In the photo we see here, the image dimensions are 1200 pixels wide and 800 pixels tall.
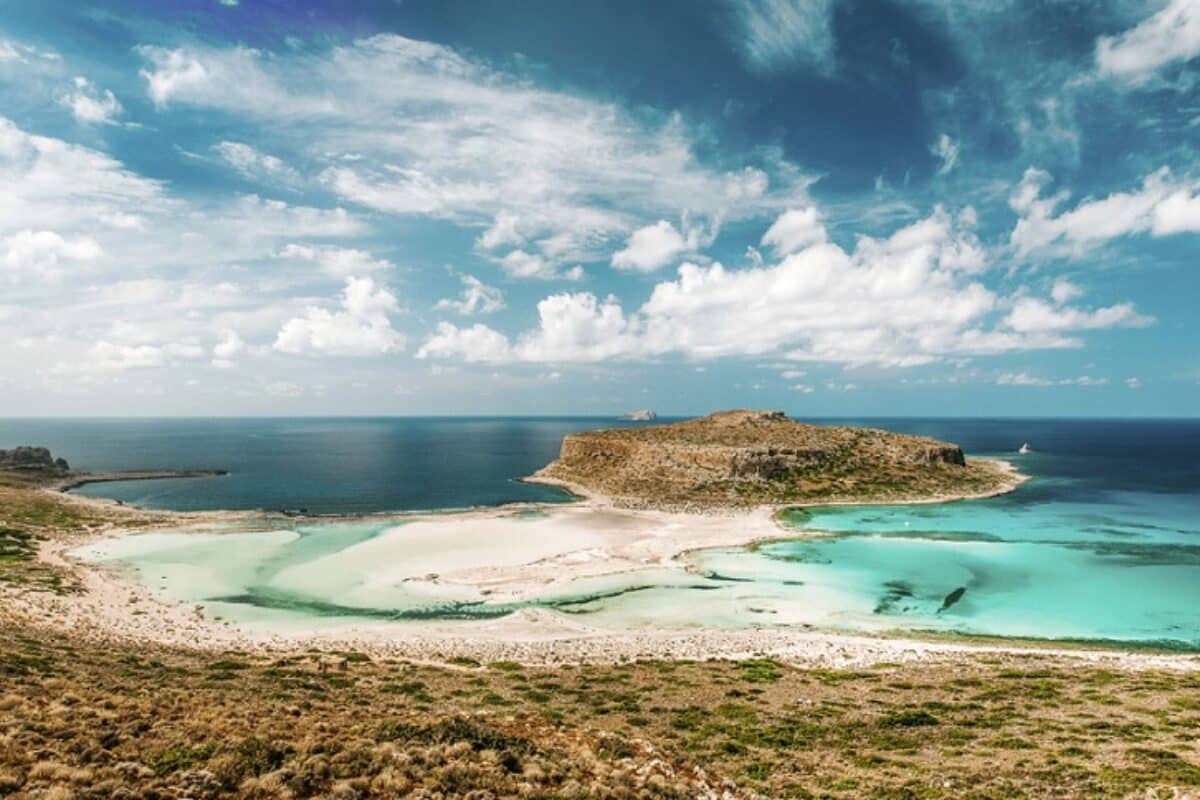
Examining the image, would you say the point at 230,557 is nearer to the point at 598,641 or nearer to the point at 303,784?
the point at 598,641

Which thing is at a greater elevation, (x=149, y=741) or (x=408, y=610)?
(x=149, y=741)

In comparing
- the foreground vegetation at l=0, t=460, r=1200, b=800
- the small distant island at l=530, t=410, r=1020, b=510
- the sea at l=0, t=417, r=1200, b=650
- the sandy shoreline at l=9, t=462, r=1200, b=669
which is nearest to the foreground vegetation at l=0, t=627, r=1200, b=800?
the foreground vegetation at l=0, t=460, r=1200, b=800

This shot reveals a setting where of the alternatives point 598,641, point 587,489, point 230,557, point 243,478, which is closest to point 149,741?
point 598,641

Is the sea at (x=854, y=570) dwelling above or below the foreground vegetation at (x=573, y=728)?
below

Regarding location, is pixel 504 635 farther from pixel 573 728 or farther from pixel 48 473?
pixel 48 473

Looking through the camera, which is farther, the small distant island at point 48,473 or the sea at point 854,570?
the small distant island at point 48,473

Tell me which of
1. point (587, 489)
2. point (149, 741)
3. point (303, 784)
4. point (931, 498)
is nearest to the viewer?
point (303, 784)

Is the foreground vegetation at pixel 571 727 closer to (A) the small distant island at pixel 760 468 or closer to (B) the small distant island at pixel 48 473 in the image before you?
(A) the small distant island at pixel 760 468

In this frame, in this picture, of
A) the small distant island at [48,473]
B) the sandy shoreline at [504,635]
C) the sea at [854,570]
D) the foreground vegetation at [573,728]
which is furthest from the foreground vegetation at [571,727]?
the small distant island at [48,473]

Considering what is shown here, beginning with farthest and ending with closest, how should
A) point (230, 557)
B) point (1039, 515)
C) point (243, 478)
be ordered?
1. point (243, 478)
2. point (1039, 515)
3. point (230, 557)
